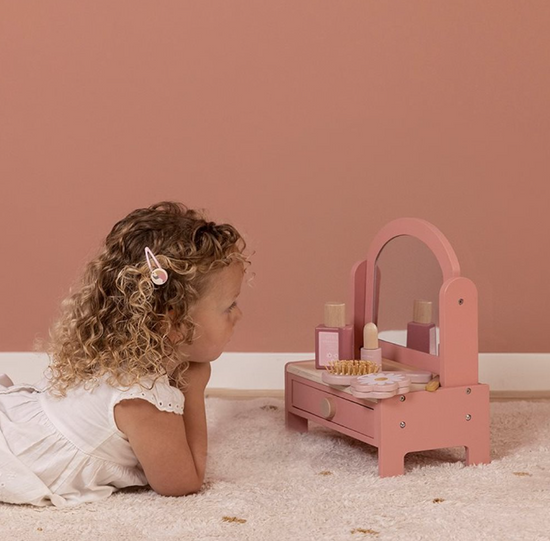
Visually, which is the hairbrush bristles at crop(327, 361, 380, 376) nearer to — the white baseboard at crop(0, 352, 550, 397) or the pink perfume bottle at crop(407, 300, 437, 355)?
the pink perfume bottle at crop(407, 300, 437, 355)

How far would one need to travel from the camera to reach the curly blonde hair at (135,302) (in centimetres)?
121

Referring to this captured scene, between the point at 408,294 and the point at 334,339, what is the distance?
15 centimetres

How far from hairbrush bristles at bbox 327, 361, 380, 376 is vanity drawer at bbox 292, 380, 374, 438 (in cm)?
4

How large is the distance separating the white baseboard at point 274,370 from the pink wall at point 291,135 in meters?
0.03

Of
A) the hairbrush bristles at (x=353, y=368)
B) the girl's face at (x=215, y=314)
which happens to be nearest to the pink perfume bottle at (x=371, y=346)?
the hairbrush bristles at (x=353, y=368)

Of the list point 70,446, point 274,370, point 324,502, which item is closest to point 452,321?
point 324,502

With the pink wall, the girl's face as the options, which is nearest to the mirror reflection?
the girl's face

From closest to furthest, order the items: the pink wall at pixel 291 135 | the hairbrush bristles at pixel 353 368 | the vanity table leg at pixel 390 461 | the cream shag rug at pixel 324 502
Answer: the cream shag rug at pixel 324 502 → the vanity table leg at pixel 390 461 → the hairbrush bristles at pixel 353 368 → the pink wall at pixel 291 135

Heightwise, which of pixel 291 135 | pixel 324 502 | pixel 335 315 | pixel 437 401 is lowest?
pixel 324 502

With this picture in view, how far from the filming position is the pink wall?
206 cm

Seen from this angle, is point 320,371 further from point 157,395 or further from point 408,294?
point 157,395

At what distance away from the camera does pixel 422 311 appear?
1.46 metres

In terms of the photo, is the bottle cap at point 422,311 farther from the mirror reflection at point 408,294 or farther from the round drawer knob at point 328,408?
the round drawer knob at point 328,408

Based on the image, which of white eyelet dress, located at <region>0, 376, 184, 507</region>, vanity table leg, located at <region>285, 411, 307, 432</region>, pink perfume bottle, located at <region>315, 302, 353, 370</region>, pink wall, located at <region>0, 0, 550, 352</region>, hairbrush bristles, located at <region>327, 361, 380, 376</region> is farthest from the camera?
pink wall, located at <region>0, 0, 550, 352</region>
